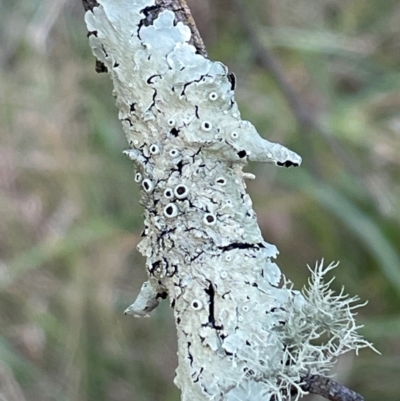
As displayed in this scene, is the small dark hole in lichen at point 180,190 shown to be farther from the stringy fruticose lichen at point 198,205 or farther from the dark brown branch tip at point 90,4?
the dark brown branch tip at point 90,4

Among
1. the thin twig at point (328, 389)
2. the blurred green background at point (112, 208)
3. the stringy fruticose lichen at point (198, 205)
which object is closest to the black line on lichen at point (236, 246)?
the stringy fruticose lichen at point (198, 205)

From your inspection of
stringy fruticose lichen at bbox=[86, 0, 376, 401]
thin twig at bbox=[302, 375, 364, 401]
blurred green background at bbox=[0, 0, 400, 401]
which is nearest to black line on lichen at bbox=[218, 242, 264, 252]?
stringy fruticose lichen at bbox=[86, 0, 376, 401]

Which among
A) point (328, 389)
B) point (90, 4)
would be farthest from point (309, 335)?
point (90, 4)

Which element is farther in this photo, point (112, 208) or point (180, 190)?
point (112, 208)

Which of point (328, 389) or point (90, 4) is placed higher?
point (90, 4)

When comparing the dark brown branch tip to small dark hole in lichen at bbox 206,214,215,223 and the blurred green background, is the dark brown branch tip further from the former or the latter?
the blurred green background

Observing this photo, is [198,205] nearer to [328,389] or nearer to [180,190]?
[180,190]
